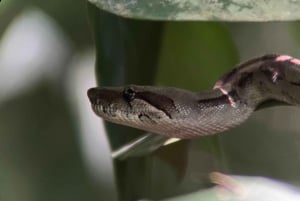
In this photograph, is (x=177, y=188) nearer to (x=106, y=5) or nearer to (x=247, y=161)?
(x=247, y=161)

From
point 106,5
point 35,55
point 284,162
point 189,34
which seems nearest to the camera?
point 106,5

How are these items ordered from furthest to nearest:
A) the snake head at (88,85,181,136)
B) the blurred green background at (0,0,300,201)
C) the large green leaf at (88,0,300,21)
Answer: the snake head at (88,85,181,136), the blurred green background at (0,0,300,201), the large green leaf at (88,0,300,21)

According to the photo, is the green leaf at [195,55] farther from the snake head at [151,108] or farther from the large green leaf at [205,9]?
the large green leaf at [205,9]

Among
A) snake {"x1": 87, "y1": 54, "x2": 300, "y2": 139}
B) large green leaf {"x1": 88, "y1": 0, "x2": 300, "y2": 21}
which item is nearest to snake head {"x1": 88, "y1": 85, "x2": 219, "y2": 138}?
snake {"x1": 87, "y1": 54, "x2": 300, "y2": 139}

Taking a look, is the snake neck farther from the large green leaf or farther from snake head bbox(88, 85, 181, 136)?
the large green leaf

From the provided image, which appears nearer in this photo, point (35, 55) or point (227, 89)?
point (35, 55)

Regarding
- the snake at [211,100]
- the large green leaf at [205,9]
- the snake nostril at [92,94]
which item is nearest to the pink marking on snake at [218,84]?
the snake at [211,100]

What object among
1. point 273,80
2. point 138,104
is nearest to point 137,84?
point 138,104
